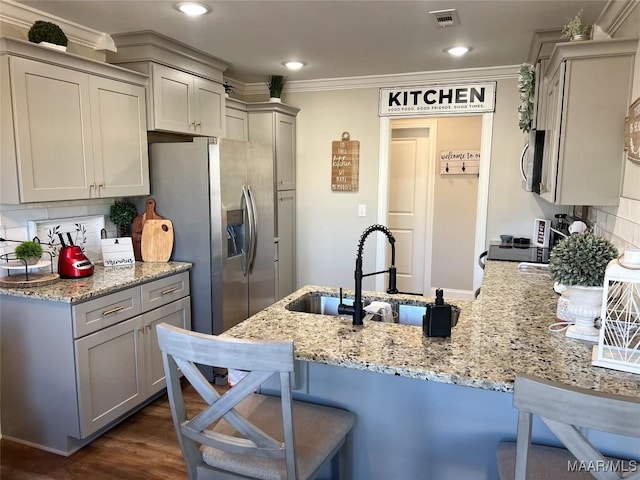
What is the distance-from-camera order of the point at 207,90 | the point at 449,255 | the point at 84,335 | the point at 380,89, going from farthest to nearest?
the point at 449,255, the point at 380,89, the point at 207,90, the point at 84,335

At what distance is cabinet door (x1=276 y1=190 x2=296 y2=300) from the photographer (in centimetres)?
442

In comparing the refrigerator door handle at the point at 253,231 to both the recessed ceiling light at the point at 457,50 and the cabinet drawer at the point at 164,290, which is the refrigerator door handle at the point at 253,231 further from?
→ the recessed ceiling light at the point at 457,50

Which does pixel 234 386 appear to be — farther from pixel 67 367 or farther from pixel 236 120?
pixel 236 120

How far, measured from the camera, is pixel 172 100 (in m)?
3.21

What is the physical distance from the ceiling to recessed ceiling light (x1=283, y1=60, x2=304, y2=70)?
0.23 feet

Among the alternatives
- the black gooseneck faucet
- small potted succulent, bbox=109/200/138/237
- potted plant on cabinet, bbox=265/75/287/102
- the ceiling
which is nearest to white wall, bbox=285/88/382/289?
potted plant on cabinet, bbox=265/75/287/102

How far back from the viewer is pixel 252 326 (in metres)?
1.69

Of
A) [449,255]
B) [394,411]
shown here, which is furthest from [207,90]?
[449,255]

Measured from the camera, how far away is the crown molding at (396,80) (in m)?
3.90

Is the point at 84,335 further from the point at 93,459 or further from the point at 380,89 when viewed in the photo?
the point at 380,89

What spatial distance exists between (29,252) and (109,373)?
79 centimetres

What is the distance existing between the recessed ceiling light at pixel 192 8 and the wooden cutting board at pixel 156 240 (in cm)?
137

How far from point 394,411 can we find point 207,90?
9.61ft

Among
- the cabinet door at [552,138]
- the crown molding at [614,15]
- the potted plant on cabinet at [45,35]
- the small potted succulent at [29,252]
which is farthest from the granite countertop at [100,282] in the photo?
the crown molding at [614,15]
